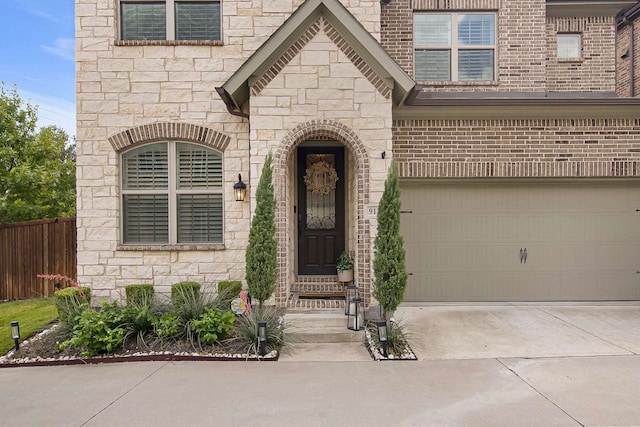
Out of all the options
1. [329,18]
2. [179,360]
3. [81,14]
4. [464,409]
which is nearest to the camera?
[464,409]

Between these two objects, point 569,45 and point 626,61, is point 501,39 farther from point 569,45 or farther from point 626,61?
point 626,61

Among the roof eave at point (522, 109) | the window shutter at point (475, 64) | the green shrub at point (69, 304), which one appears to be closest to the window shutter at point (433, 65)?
the window shutter at point (475, 64)

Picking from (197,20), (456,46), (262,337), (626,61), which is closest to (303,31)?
(197,20)

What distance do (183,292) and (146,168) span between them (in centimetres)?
251

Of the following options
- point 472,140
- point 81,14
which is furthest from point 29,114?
point 472,140

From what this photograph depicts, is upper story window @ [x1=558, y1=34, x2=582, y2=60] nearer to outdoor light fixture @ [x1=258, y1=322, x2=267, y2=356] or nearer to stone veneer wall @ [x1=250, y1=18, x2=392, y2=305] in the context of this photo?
stone veneer wall @ [x1=250, y1=18, x2=392, y2=305]

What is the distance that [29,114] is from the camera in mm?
11133

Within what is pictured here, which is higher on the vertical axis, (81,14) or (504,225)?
(81,14)

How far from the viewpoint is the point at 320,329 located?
5902 millimetres

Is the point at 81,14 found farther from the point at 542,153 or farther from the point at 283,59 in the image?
the point at 542,153

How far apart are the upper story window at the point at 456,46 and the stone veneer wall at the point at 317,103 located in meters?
2.75

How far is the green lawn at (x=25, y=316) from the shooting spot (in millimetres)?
5938

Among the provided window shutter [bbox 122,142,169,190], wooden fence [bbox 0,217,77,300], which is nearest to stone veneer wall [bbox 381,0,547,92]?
window shutter [bbox 122,142,169,190]

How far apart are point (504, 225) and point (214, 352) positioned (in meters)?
5.93
